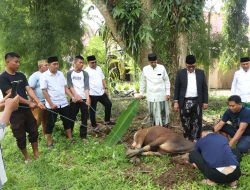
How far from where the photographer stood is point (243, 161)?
536 cm

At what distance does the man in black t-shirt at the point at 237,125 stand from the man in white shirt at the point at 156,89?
1.43m

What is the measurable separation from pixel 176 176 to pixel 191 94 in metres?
1.96

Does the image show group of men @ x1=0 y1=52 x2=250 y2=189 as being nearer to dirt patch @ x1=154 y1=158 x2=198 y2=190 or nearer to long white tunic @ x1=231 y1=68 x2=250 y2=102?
long white tunic @ x1=231 y1=68 x2=250 y2=102

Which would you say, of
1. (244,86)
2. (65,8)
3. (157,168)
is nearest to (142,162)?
(157,168)

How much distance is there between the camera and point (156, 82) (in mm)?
6914

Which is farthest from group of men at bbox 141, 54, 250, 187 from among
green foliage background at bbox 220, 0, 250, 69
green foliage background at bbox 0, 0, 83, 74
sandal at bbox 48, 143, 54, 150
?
green foliage background at bbox 220, 0, 250, 69

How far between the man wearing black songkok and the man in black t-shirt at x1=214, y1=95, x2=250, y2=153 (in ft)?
1.92

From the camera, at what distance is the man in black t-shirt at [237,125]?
546cm

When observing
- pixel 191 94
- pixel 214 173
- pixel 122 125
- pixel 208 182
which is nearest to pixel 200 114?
pixel 191 94

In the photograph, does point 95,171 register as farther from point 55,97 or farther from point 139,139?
point 55,97

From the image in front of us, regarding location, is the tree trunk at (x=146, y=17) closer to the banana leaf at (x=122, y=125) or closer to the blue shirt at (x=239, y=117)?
the banana leaf at (x=122, y=125)

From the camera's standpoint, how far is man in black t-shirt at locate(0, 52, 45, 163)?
17.9 ft

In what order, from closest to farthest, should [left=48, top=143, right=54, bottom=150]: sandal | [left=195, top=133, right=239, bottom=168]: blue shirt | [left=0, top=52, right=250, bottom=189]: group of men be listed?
1. [left=195, top=133, right=239, bottom=168]: blue shirt
2. [left=0, top=52, right=250, bottom=189]: group of men
3. [left=48, top=143, right=54, bottom=150]: sandal

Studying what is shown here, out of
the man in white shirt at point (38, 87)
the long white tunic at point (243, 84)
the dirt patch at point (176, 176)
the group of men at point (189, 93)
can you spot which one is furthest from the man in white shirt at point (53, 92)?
the long white tunic at point (243, 84)
